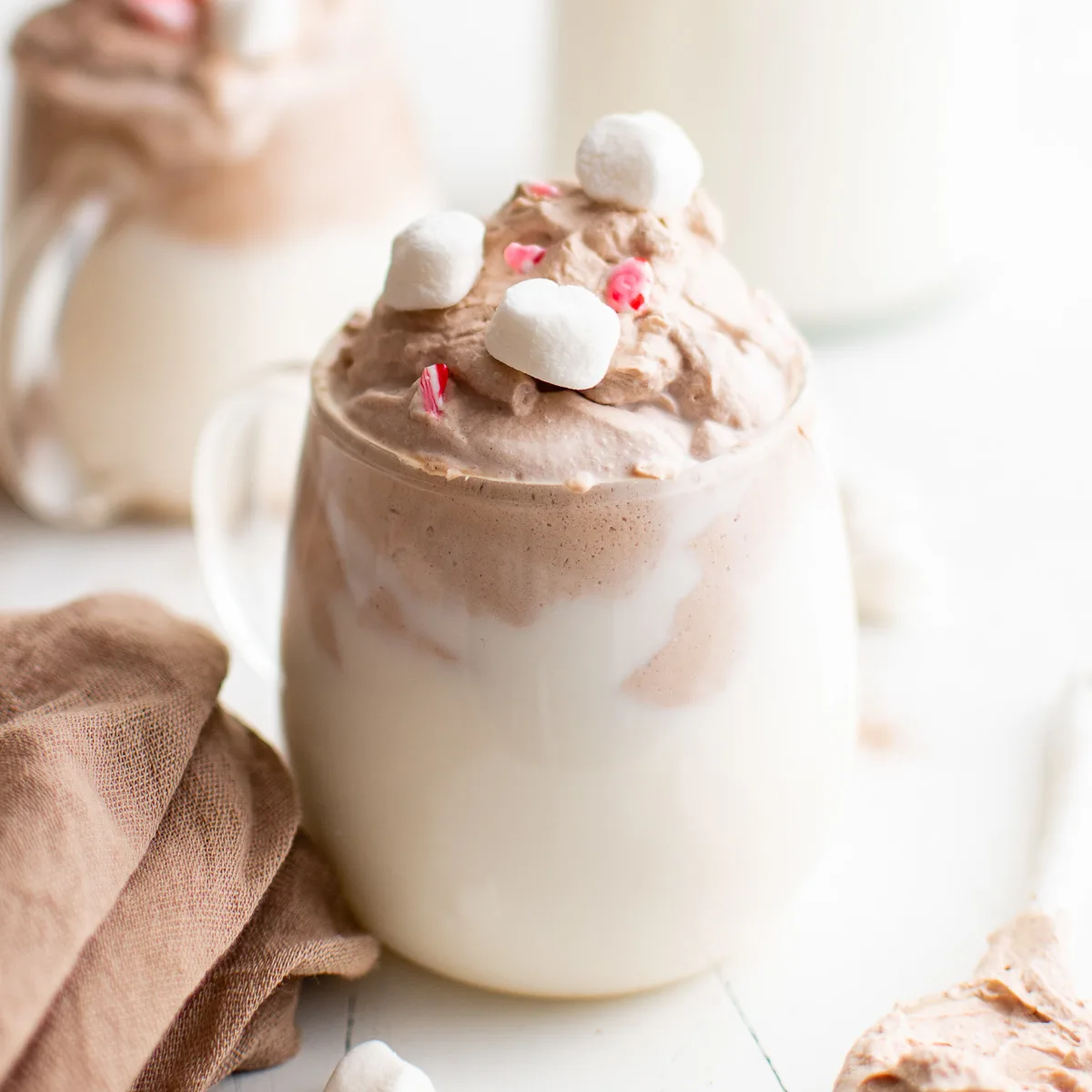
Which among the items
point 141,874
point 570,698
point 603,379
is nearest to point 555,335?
point 603,379

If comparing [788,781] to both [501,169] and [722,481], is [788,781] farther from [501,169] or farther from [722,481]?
[501,169]

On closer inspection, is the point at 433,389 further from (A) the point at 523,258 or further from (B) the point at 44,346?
(B) the point at 44,346

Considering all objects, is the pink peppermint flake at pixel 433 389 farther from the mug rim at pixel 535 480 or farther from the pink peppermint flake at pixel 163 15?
the pink peppermint flake at pixel 163 15

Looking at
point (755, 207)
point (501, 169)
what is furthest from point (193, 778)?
point (501, 169)

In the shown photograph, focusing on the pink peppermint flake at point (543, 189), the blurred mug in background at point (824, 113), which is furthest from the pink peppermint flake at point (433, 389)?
the blurred mug in background at point (824, 113)

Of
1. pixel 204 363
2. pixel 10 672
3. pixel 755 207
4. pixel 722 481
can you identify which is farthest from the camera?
pixel 755 207
